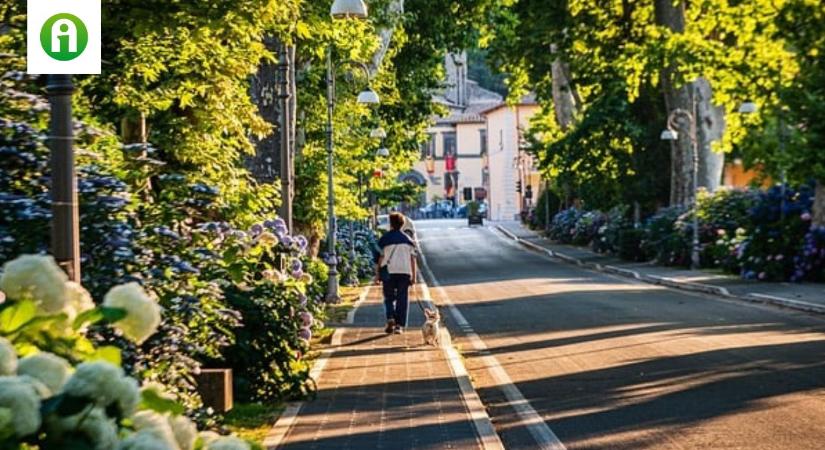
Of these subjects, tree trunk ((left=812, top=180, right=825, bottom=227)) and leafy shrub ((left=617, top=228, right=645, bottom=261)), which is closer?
tree trunk ((left=812, top=180, right=825, bottom=227))

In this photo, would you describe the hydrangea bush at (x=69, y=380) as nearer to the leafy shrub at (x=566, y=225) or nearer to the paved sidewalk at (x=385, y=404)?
the paved sidewalk at (x=385, y=404)

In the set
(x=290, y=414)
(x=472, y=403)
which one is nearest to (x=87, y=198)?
(x=290, y=414)

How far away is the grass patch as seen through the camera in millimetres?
11398

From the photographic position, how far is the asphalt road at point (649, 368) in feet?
38.6

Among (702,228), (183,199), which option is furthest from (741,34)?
(183,199)

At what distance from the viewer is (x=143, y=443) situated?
2.99 metres

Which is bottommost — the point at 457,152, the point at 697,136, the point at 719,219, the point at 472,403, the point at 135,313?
the point at 472,403

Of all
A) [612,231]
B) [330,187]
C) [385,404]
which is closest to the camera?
[385,404]

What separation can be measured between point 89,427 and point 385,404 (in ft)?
33.7

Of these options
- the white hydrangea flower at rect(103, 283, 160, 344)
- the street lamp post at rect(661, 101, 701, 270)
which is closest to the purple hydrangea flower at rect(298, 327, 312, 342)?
the white hydrangea flower at rect(103, 283, 160, 344)

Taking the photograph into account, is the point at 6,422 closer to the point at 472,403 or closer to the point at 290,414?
the point at 290,414

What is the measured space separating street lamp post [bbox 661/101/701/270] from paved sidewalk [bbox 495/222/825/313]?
742mm

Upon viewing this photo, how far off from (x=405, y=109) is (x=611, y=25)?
8.07m

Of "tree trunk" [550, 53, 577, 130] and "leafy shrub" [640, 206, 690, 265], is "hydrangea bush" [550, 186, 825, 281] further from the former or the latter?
"tree trunk" [550, 53, 577, 130]
